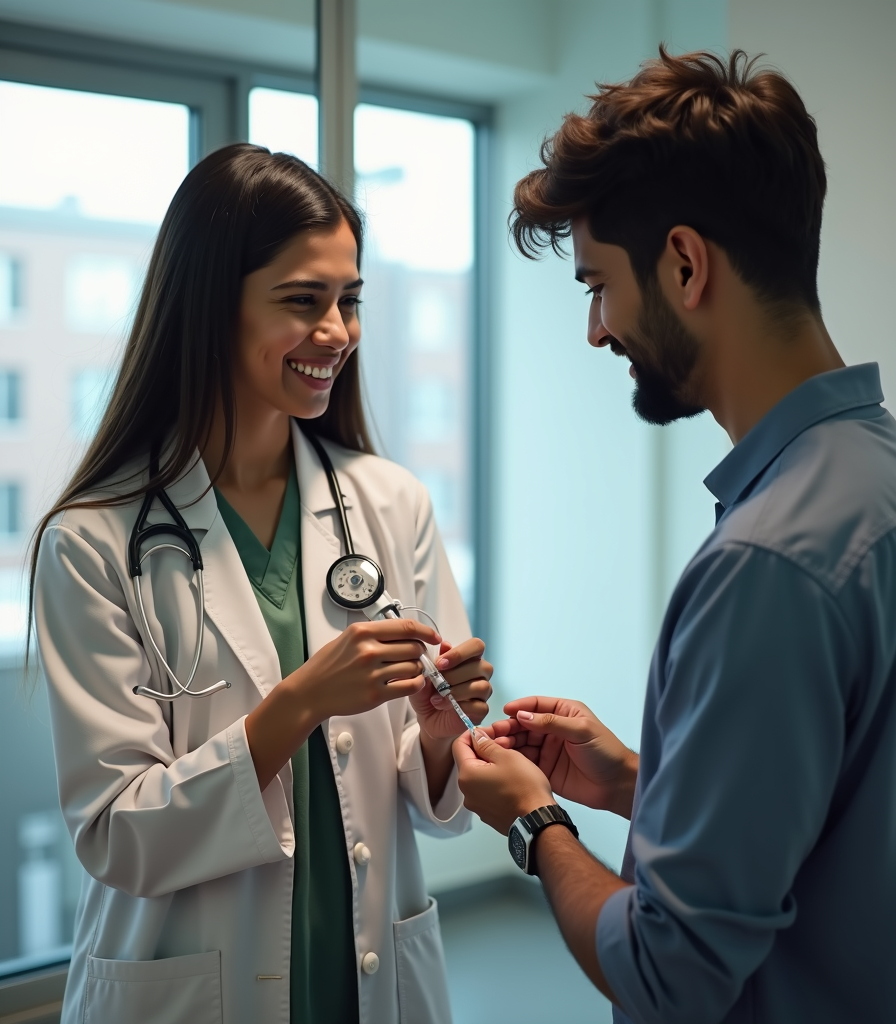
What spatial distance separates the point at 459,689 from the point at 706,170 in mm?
752

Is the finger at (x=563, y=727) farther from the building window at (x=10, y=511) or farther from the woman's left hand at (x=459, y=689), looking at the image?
the building window at (x=10, y=511)

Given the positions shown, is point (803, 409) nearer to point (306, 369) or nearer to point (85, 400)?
point (306, 369)

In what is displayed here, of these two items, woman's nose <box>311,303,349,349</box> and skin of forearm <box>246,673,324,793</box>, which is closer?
skin of forearm <box>246,673,324,793</box>

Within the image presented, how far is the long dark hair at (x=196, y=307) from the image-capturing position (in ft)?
4.59

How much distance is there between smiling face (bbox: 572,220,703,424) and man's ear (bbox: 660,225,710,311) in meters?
0.02

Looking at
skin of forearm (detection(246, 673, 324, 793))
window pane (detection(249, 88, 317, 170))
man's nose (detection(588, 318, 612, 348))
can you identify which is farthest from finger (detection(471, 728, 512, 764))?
window pane (detection(249, 88, 317, 170))

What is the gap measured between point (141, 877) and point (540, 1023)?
1516 mm

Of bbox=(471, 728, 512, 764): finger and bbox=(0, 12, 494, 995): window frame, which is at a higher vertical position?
bbox=(0, 12, 494, 995): window frame

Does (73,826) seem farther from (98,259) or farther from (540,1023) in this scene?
(540,1023)

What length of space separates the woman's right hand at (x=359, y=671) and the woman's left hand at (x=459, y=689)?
0.10 metres

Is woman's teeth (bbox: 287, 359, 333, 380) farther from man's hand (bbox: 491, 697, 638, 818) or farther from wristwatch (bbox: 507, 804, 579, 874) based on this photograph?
wristwatch (bbox: 507, 804, 579, 874)

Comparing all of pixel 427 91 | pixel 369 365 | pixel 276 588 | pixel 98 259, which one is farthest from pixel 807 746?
pixel 427 91

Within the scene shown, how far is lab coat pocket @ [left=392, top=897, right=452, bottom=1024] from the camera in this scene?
1375mm

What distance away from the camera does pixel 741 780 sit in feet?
2.45
